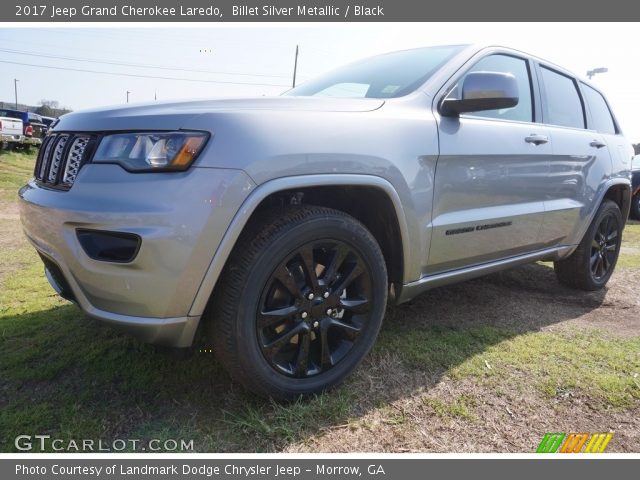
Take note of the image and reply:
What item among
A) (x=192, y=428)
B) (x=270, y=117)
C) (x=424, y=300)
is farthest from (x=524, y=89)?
(x=192, y=428)

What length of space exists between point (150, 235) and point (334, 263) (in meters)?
0.81

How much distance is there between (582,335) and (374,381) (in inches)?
64.0

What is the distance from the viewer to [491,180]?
269 centimetres

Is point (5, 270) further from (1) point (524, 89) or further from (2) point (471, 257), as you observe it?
(1) point (524, 89)

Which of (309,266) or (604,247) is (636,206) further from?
(309,266)

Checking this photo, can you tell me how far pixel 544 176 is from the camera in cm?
312

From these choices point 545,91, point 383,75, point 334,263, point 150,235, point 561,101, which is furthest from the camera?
point 561,101

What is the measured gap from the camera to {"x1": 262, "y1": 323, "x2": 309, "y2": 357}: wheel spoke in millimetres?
1939

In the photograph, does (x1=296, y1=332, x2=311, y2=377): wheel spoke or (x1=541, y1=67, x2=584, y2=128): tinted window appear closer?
(x1=296, y1=332, x2=311, y2=377): wheel spoke

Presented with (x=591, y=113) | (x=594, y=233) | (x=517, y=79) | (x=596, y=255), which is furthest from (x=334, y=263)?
(x=591, y=113)

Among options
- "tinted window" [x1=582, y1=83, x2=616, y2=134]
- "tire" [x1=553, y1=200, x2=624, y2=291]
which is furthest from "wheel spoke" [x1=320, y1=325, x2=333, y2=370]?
"tinted window" [x1=582, y1=83, x2=616, y2=134]

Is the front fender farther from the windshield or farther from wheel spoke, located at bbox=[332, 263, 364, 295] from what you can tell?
the windshield

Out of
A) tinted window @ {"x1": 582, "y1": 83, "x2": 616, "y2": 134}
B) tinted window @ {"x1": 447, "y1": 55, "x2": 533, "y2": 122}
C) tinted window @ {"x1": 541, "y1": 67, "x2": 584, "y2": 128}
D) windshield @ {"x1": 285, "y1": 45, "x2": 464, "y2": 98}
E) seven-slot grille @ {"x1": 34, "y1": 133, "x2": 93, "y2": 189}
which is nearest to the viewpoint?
seven-slot grille @ {"x1": 34, "y1": 133, "x2": 93, "y2": 189}

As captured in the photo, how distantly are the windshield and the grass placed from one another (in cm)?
147
